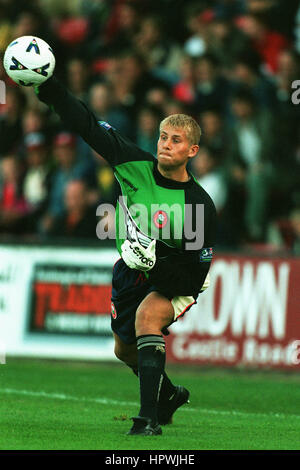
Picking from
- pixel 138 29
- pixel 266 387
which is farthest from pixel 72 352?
pixel 138 29

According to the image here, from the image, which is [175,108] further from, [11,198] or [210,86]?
[11,198]

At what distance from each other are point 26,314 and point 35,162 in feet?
9.70

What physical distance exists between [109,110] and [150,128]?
3.43ft

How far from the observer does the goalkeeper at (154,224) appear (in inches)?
283

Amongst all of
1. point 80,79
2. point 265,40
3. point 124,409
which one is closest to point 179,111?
point 265,40

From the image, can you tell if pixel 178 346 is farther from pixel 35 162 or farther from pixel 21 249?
pixel 35 162

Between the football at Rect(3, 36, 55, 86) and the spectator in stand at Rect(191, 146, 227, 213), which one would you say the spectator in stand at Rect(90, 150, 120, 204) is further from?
the football at Rect(3, 36, 55, 86)

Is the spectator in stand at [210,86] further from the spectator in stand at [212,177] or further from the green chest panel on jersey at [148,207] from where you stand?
the green chest panel on jersey at [148,207]

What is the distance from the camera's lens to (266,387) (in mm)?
11320

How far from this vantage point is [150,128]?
1413cm

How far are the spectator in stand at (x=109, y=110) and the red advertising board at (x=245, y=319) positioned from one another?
2.72 metres

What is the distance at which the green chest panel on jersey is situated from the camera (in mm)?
7434

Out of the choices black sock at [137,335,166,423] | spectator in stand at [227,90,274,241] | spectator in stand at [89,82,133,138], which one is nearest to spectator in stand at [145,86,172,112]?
spectator in stand at [89,82,133,138]

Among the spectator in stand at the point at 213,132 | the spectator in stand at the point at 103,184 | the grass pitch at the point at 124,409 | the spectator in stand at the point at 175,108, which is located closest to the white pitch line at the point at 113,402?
the grass pitch at the point at 124,409
